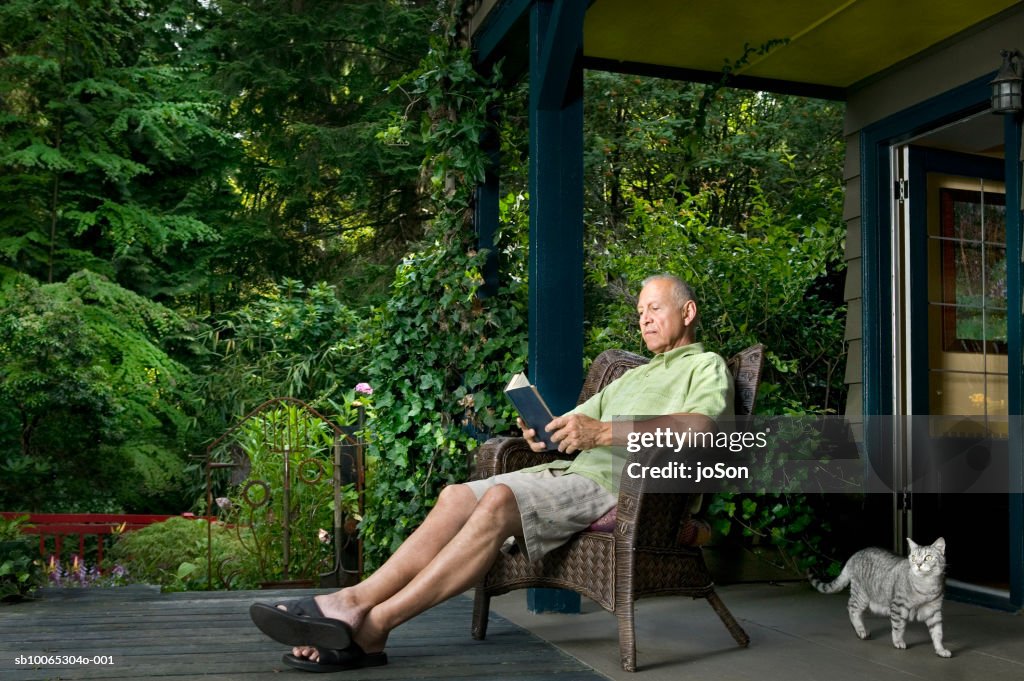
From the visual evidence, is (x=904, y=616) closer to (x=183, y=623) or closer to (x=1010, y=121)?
(x=1010, y=121)

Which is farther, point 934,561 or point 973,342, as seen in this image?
point 973,342

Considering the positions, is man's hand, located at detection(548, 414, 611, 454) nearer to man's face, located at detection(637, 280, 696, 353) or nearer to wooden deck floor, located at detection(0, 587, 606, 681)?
man's face, located at detection(637, 280, 696, 353)

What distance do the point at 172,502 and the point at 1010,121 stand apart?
7.33 metres

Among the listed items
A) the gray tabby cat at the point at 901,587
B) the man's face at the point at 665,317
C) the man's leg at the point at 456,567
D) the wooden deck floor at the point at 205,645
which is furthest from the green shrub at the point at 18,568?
the gray tabby cat at the point at 901,587

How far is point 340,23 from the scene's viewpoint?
9.85m

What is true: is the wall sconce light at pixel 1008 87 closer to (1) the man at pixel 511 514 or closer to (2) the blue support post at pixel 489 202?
(1) the man at pixel 511 514

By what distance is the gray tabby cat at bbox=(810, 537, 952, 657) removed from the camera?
2.84 metres

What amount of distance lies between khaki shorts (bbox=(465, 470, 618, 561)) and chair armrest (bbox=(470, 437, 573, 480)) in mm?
239

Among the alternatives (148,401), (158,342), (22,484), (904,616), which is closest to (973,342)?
(904,616)

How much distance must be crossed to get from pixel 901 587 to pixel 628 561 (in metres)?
0.87

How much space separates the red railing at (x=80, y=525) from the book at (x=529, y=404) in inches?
133

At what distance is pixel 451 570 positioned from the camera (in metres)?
2.66

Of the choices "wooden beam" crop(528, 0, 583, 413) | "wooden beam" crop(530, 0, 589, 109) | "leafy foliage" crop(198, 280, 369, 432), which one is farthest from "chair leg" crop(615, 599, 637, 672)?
"leafy foliage" crop(198, 280, 369, 432)

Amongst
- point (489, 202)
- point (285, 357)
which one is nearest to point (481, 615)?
point (489, 202)
